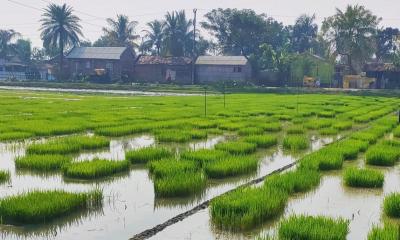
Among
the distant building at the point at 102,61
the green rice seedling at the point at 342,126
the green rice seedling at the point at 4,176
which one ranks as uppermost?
the distant building at the point at 102,61

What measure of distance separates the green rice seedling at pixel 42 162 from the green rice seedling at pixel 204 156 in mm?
1987

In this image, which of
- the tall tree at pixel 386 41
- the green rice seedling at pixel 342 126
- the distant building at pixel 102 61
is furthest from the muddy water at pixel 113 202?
the tall tree at pixel 386 41

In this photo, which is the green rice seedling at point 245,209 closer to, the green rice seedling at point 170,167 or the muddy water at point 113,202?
the muddy water at point 113,202

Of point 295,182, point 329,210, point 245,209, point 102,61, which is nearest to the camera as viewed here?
point 245,209

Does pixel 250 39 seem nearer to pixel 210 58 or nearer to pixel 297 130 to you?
pixel 210 58

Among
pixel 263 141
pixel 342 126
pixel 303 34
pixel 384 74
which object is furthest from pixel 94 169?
pixel 303 34

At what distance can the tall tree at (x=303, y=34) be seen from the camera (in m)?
68.5

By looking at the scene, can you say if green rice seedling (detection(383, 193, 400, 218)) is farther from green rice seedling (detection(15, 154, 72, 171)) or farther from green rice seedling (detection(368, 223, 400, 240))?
green rice seedling (detection(15, 154, 72, 171))

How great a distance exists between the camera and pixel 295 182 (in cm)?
597

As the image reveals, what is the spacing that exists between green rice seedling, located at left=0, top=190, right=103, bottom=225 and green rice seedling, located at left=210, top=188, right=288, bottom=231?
1405 millimetres

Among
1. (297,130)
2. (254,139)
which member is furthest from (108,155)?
(297,130)

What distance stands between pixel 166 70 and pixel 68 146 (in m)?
43.0

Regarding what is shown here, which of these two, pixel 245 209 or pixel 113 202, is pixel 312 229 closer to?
pixel 245 209

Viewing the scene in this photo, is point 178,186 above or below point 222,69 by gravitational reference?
below
